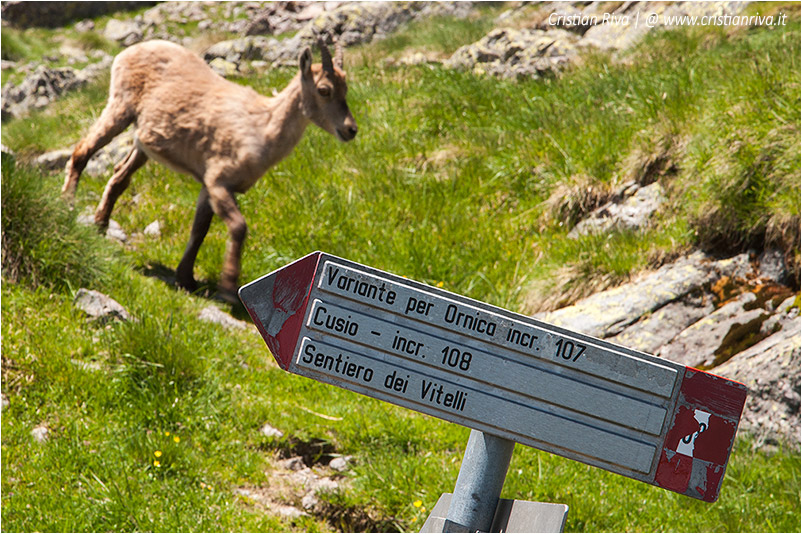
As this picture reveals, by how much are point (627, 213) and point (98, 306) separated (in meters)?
5.18

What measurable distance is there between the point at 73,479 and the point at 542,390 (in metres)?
3.48

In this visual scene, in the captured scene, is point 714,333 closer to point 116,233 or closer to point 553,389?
point 553,389

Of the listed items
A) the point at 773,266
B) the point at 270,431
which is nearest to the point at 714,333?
the point at 773,266

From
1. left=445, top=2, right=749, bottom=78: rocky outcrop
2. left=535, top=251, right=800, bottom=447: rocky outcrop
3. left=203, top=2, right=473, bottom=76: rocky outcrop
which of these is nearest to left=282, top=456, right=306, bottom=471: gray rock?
left=535, top=251, right=800, bottom=447: rocky outcrop

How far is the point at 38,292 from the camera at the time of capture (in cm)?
571

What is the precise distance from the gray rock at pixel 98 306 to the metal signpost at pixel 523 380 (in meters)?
4.45

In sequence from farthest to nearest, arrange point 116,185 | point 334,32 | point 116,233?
point 334,32, point 116,233, point 116,185

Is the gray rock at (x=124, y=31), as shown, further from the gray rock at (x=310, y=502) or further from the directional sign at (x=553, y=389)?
the directional sign at (x=553, y=389)

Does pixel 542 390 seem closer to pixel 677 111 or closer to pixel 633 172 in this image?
pixel 633 172

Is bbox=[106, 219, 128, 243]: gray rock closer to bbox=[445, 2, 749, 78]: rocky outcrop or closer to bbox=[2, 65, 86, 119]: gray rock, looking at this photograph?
bbox=[445, 2, 749, 78]: rocky outcrop

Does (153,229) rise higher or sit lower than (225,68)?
lower

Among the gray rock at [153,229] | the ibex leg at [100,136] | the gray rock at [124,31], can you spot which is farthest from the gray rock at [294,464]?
the gray rock at [124,31]

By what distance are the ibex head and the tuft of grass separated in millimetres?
2465

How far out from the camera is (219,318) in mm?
6586
